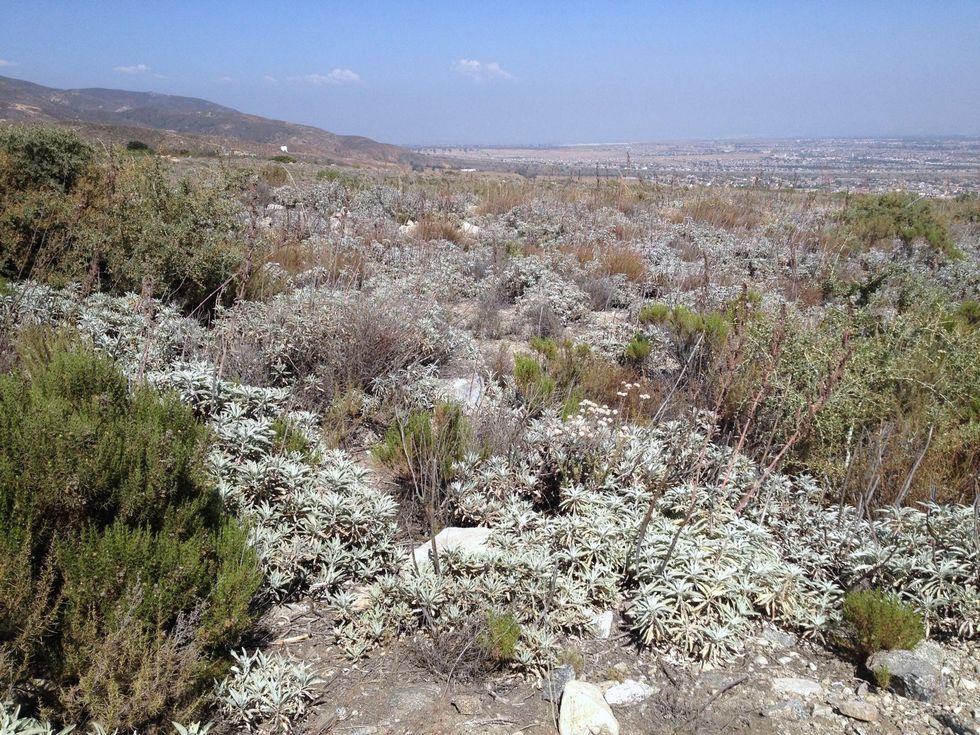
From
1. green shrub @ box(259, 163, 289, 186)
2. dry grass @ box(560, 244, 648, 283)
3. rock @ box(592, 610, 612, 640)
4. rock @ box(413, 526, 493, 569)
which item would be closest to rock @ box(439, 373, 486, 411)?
rock @ box(413, 526, 493, 569)

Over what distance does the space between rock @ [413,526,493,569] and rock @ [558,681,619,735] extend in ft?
2.55

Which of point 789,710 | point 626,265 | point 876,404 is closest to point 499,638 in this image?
point 789,710

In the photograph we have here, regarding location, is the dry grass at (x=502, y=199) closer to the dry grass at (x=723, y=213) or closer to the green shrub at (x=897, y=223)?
the dry grass at (x=723, y=213)

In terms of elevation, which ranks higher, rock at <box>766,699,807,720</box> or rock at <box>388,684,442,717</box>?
rock at <box>388,684,442,717</box>

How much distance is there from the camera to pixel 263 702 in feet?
7.07

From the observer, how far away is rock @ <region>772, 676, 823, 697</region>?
2.47m

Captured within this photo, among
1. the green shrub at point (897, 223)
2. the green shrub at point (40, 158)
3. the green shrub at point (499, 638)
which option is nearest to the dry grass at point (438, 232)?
the green shrub at point (40, 158)

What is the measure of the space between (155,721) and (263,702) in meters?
0.34

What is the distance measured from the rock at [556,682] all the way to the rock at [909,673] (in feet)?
3.95

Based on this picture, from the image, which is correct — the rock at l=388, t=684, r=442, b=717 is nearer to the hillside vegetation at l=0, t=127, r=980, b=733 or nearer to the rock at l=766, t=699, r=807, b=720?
the hillside vegetation at l=0, t=127, r=980, b=733

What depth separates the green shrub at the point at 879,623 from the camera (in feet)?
8.30

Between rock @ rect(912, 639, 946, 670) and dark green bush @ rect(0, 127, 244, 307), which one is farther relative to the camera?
dark green bush @ rect(0, 127, 244, 307)

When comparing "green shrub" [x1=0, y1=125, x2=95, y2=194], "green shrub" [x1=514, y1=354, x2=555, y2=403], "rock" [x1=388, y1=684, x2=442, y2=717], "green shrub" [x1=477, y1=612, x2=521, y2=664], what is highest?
"green shrub" [x1=0, y1=125, x2=95, y2=194]

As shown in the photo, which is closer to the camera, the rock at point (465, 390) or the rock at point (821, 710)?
the rock at point (821, 710)
